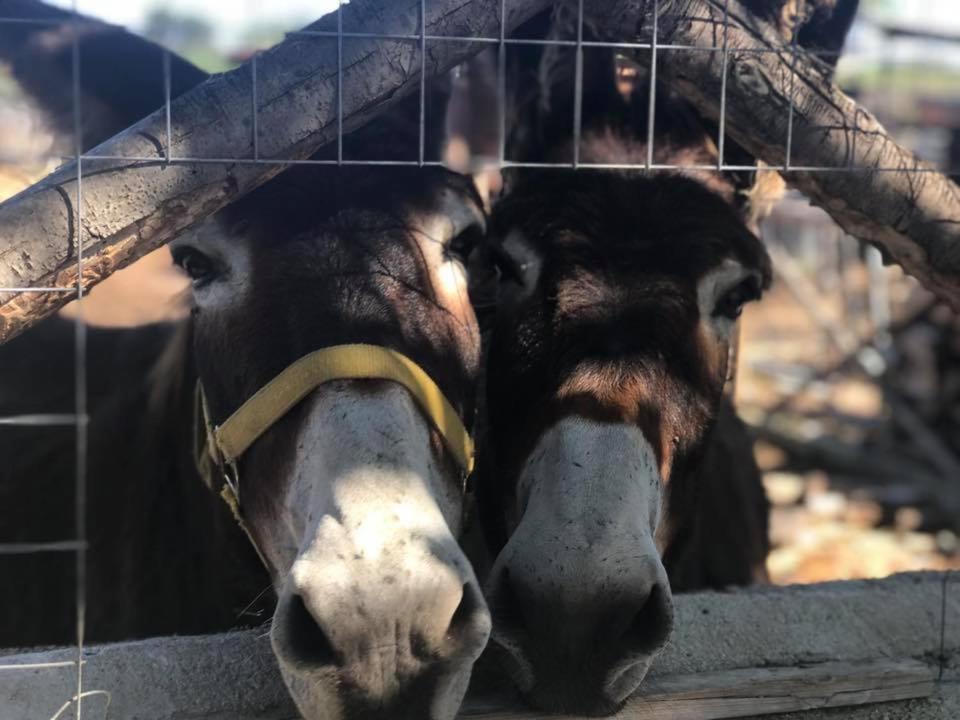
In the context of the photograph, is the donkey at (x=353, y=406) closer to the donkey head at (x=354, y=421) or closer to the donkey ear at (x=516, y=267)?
the donkey head at (x=354, y=421)

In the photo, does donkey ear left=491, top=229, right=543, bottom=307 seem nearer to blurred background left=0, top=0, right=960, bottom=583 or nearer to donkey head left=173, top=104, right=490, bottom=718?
donkey head left=173, top=104, right=490, bottom=718

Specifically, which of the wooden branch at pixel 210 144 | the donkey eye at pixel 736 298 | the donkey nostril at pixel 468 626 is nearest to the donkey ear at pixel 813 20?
the donkey eye at pixel 736 298

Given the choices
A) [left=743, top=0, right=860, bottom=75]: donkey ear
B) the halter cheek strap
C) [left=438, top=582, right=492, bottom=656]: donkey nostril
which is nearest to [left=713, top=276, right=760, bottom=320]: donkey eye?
[left=743, top=0, right=860, bottom=75]: donkey ear

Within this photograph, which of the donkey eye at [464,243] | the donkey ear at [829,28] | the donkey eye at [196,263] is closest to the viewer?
the donkey eye at [196,263]

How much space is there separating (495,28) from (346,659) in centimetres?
140

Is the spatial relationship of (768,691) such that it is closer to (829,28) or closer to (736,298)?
(736,298)

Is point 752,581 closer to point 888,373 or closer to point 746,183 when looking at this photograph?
point 746,183

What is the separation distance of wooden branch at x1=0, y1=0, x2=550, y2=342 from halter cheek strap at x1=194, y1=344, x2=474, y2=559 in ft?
1.26

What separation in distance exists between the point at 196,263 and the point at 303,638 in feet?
3.41

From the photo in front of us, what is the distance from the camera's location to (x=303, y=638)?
1757mm

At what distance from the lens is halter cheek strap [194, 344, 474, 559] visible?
2.07 m

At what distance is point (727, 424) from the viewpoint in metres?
4.20

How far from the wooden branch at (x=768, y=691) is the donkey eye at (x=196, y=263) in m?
1.13

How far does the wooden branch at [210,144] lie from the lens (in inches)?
76.2
